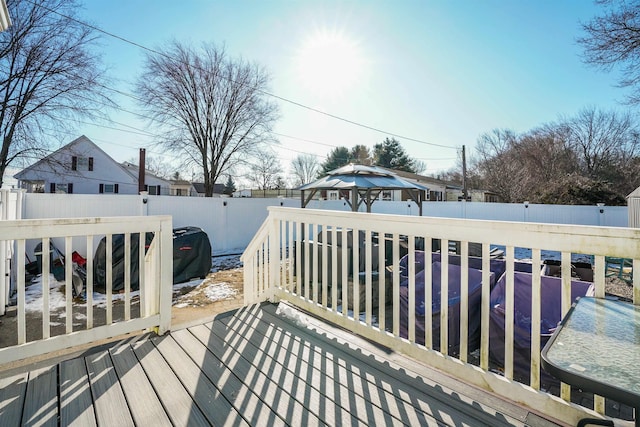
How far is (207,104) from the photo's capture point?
1312 cm

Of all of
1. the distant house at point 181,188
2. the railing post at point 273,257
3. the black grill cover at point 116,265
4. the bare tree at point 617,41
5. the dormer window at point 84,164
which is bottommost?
the black grill cover at point 116,265

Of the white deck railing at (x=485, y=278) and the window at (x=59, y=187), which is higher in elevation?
the window at (x=59, y=187)

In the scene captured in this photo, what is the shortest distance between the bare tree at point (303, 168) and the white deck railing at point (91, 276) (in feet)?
108

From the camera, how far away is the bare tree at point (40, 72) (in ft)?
27.7

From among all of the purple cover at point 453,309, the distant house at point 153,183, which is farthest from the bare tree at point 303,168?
the purple cover at point 453,309

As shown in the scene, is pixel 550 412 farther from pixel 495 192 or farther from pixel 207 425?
pixel 495 192

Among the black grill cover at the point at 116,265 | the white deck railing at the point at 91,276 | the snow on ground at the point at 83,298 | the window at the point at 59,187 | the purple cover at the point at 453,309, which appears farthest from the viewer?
the window at the point at 59,187

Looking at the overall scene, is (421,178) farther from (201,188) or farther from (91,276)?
(91,276)

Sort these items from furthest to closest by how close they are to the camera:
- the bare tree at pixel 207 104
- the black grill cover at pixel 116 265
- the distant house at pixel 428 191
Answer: the distant house at pixel 428 191, the bare tree at pixel 207 104, the black grill cover at pixel 116 265

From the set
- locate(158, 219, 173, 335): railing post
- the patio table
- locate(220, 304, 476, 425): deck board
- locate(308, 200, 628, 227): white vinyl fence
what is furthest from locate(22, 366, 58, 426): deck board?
locate(308, 200, 628, 227): white vinyl fence

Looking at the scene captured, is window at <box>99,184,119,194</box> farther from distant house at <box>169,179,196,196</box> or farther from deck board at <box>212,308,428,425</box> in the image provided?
deck board at <box>212,308,428,425</box>

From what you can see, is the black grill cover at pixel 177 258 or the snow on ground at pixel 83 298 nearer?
the snow on ground at pixel 83 298

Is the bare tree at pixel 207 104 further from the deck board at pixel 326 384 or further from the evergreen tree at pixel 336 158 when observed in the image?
the evergreen tree at pixel 336 158

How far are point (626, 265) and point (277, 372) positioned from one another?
8.36 m
